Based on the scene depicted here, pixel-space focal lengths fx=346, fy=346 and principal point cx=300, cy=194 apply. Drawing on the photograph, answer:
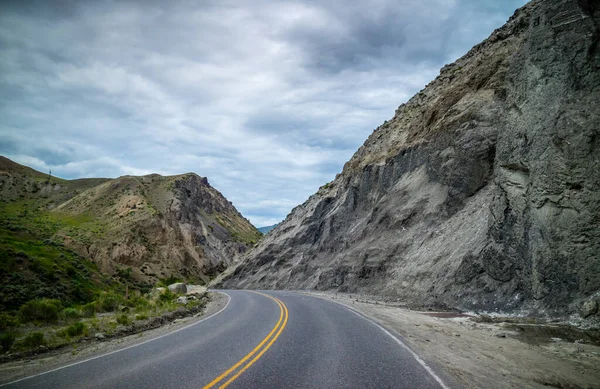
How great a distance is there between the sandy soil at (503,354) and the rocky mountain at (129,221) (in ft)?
142

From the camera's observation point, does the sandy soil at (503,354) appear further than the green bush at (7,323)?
No

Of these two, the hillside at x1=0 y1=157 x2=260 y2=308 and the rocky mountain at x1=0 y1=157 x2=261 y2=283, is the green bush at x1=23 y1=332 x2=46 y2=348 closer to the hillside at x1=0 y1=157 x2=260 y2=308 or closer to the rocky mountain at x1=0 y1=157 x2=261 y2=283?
the hillside at x1=0 y1=157 x2=260 y2=308

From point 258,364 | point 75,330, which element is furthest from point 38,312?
point 258,364

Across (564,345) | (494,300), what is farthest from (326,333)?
(494,300)

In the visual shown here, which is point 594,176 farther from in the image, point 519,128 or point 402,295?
point 402,295

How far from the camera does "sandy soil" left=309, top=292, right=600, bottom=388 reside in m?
6.73

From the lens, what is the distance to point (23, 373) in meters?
7.59

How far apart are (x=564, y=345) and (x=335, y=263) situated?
1204 inches

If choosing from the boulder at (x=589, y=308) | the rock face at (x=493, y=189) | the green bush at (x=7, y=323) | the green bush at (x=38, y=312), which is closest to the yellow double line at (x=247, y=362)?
the boulder at (x=589, y=308)

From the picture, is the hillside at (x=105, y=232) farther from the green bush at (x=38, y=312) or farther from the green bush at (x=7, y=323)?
the green bush at (x=7, y=323)

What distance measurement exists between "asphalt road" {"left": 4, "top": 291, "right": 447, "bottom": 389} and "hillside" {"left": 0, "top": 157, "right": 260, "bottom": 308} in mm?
18668

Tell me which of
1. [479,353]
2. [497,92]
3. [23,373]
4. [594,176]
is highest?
[497,92]

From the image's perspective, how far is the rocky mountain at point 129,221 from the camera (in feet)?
187

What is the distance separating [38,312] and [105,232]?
166ft
